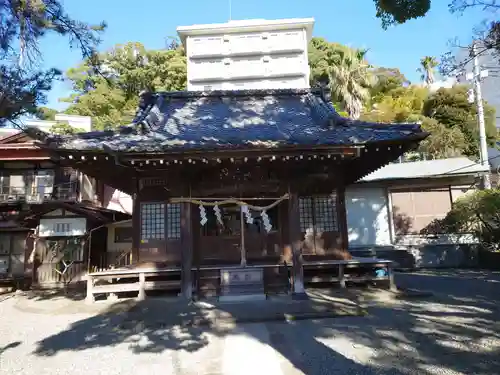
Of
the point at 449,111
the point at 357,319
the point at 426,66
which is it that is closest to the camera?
the point at 357,319

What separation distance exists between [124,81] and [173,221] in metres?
25.5

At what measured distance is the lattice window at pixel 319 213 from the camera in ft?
35.9

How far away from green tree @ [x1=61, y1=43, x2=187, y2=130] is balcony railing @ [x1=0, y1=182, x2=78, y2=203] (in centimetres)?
1363

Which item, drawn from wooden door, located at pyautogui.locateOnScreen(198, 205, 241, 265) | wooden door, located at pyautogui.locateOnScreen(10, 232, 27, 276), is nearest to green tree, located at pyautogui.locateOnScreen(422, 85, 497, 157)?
wooden door, located at pyautogui.locateOnScreen(198, 205, 241, 265)

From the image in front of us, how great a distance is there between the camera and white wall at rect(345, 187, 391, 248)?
17.6 metres

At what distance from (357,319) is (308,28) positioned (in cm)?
4129

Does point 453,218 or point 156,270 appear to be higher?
point 453,218

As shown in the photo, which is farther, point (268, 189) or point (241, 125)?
point (241, 125)

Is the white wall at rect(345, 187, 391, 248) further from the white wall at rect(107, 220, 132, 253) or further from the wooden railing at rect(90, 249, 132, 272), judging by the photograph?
the white wall at rect(107, 220, 132, 253)

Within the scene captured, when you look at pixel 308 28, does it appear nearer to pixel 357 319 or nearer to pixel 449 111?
pixel 449 111

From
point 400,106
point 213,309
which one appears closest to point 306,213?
point 213,309

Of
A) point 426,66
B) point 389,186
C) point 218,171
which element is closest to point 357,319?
point 218,171

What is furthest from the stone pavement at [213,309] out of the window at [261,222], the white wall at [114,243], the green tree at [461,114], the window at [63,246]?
the green tree at [461,114]

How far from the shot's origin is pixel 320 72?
130 feet
